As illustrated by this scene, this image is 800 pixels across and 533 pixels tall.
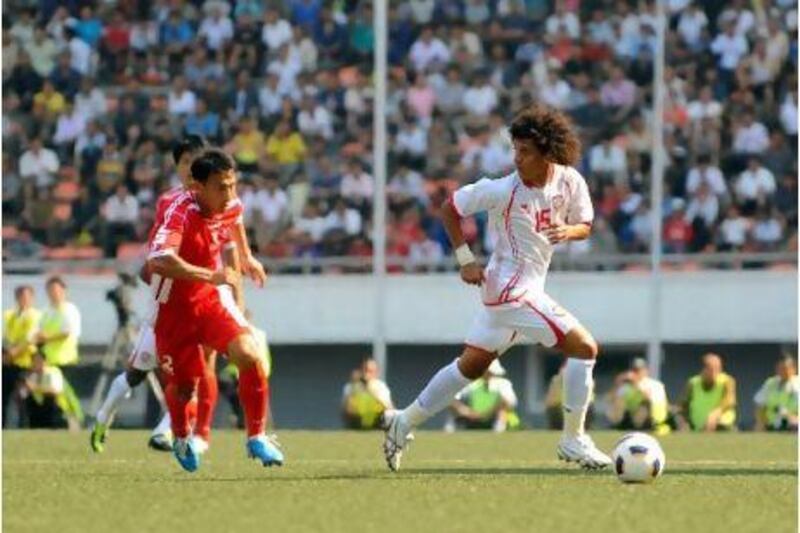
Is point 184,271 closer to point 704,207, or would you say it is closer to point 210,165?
point 210,165

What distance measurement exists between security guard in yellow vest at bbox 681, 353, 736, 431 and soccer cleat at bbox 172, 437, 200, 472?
40.3 ft

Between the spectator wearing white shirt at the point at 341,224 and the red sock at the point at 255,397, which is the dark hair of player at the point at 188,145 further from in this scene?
the spectator wearing white shirt at the point at 341,224

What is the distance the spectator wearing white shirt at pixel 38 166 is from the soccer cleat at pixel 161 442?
12.7 meters

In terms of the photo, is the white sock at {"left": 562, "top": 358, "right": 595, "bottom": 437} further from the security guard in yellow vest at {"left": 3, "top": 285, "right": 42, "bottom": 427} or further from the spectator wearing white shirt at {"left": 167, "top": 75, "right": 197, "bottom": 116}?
the spectator wearing white shirt at {"left": 167, "top": 75, "right": 197, "bottom": 116}

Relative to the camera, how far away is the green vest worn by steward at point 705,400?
2653 cm

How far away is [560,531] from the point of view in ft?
34.6

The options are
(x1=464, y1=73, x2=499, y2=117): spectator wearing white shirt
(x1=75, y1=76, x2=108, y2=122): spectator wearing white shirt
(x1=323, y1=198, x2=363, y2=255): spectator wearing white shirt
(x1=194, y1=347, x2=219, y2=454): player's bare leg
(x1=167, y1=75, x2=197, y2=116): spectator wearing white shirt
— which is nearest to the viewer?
(x1=194, y1=347, x2=219, y2=454): player's bare leg

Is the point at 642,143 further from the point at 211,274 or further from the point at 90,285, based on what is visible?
the point at 211,274

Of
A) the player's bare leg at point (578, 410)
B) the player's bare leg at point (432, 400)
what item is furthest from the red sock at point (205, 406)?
the player's bare leg at point (578, 410)

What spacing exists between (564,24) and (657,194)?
3.32 m

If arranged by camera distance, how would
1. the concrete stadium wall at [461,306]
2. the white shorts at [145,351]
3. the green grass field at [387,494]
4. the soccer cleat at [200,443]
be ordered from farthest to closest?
the concrete stadium wall at [461,306] → the white shorts at [145,351] → the soccer cleat at [200,443] → the green grass field at [387,494]

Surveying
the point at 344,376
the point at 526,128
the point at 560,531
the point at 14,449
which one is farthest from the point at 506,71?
the point at 560,531

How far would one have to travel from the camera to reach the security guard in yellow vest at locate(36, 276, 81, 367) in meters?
26.0

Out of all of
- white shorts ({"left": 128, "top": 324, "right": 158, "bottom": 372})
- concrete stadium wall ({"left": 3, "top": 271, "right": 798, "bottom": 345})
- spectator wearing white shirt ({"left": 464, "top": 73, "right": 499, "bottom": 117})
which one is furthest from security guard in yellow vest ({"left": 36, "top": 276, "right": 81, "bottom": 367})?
white shorts ({"left": 128, "top": 324, "right": 158, "bottom": 372})
